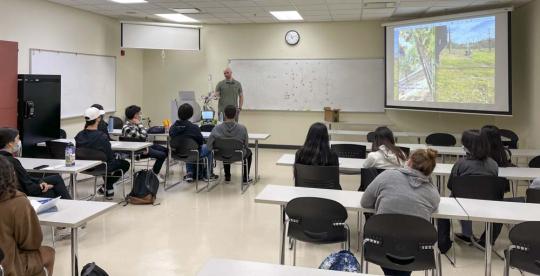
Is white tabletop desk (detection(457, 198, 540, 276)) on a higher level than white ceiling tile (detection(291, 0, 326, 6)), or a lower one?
lower

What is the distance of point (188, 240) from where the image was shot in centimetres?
414

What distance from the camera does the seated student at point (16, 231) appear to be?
87.6 inches

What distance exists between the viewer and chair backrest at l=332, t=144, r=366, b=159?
18.1 feet

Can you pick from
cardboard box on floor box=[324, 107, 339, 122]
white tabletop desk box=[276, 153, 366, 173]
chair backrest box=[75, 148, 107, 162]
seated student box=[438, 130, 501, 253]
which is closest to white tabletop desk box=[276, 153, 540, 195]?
white tabletop desk box=[276, 153, 366, 173]

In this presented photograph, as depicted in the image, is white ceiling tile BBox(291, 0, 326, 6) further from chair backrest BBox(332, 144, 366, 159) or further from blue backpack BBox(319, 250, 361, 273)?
blue backpack BBox(319, 250, 361, 273)

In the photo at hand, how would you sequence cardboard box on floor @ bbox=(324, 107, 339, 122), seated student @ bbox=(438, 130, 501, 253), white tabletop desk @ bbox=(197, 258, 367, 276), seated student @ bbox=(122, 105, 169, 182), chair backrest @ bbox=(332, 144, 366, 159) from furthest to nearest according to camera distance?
1. cardboard box on floor @ bbox=(324, 107, 339, 122)
2. seated student @ bbox=(122, 105, 169, 182)
3. chair backrest @ bbox=(332, 144, 366, 159)
4. seated student @ bbox=(438, 130, 501, 253)
5. white tabletop desk @ bbox=(197, 258, 367, 276)

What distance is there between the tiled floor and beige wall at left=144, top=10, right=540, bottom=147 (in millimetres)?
4481

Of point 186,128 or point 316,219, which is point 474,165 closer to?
point 316,219

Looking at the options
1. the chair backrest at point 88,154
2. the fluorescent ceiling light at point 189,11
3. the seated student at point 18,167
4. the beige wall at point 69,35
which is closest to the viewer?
the seated student at point 18,167

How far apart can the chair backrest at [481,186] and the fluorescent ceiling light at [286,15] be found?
224 inches

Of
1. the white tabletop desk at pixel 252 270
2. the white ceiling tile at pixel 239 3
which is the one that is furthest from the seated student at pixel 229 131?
the white tabletop desk at pixel 252 270

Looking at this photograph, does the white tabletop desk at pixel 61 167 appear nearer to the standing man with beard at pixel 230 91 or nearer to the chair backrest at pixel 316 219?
the chair backrest at pixel 316 219

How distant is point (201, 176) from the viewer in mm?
6805

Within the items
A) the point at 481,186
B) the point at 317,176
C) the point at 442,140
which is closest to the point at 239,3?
the point at 442,140
